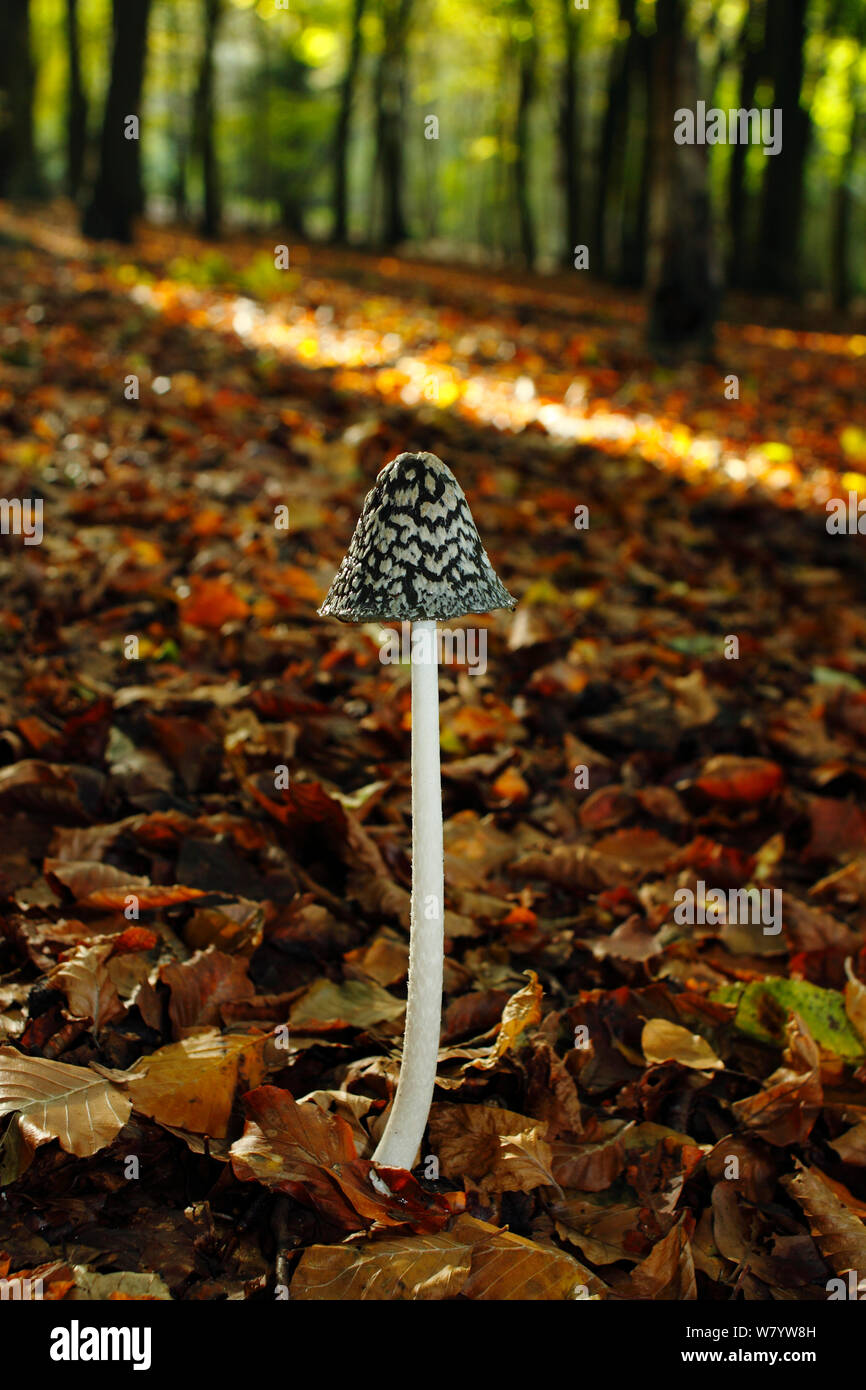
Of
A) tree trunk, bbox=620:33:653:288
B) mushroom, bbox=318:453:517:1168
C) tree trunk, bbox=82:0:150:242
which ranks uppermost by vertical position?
tree trunk, bbox=620:33:653:288

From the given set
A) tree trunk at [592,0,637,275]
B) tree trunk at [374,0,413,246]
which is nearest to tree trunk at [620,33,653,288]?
tree trunk at [592,0,637,275]

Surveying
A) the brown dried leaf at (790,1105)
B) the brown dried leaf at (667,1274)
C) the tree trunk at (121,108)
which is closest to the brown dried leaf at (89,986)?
the brown dried leaf at (667,1274)

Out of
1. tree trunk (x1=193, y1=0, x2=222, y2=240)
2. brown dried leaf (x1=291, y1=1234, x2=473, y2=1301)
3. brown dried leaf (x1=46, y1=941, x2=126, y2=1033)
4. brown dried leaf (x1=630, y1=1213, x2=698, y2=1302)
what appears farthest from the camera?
tree trunk (x1=193, y1=0, x2=222, y2=240)

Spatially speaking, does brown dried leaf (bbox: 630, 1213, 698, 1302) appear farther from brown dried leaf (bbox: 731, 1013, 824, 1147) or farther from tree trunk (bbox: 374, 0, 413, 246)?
tree trunk (bbox: 374, 0, 413, 246)

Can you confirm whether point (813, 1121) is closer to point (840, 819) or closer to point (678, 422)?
point (840, 819)

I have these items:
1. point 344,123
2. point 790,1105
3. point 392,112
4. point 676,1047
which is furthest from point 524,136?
point 790,1105
